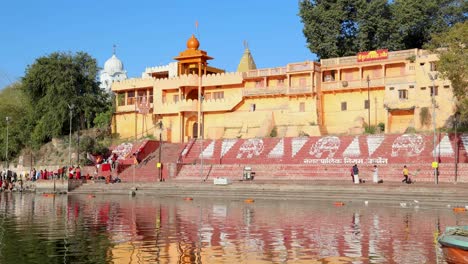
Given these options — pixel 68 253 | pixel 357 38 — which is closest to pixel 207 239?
pixel 68 253

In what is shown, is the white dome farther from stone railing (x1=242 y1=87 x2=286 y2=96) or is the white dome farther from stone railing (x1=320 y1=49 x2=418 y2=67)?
stone railing (x1=320 y1=49 x2=418 y2=67)

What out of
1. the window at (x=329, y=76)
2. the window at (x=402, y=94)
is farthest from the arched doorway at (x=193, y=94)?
the window at (x=402, y=94)

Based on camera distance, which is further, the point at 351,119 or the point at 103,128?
the point at 103,128

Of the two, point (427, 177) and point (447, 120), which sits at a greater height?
point (447, 120)

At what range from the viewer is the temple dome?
55750 mm

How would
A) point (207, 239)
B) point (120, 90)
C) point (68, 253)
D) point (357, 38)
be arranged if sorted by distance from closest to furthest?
1. point (68, 253)
2. point (207, 239)
3. point (357, 38)
4. point (120, 90)

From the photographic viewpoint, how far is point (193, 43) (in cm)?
5575

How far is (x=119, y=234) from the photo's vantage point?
16.6 meters

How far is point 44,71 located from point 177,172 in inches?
854

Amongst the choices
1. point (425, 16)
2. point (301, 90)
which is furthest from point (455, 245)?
point (425, 16)

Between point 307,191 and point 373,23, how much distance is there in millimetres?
22189

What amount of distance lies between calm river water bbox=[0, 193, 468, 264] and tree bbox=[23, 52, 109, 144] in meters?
30.9

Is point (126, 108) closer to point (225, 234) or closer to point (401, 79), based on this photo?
point (401, 79)

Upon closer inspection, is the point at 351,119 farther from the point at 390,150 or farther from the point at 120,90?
the point at 120,90
